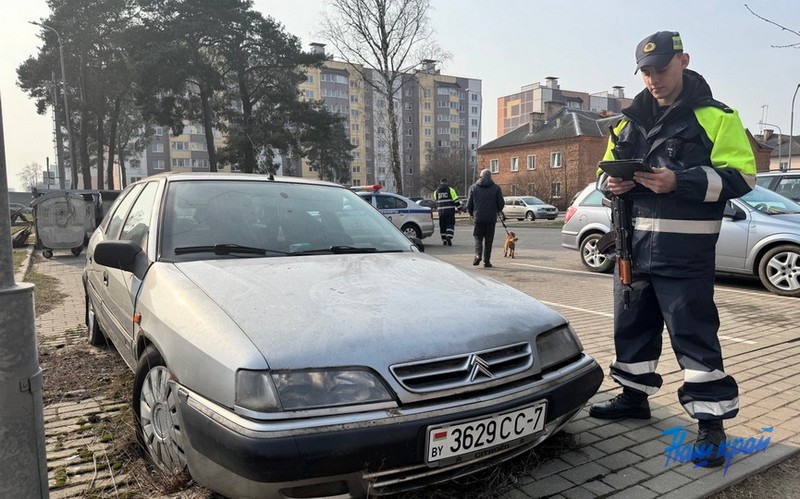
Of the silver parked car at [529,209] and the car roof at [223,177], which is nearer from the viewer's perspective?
the car roof at [223,177]

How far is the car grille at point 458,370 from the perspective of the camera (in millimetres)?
2045

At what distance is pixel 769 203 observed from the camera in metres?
7.87

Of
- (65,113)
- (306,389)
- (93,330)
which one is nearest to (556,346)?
(306,389)

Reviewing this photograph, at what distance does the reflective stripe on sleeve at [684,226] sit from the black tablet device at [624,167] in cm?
27

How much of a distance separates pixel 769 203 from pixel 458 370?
7.80 metres

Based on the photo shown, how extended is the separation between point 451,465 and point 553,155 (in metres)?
51.5

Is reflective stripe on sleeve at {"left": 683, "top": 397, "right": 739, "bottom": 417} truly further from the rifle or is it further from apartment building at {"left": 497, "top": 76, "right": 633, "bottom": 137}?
apartment building at {"left": 497, "top": 76, "right": 633, "bottom": 137}

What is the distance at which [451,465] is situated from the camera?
206cm

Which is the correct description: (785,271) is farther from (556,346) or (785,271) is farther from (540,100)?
(540,100)

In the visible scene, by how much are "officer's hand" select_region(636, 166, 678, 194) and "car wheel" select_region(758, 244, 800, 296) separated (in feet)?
19.7

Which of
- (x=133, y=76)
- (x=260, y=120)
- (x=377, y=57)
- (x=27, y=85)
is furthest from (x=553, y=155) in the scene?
(x=27, y=85)

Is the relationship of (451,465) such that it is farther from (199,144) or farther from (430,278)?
(199,144)

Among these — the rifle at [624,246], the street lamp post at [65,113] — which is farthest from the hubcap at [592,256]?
the street lamp post at [65,113]

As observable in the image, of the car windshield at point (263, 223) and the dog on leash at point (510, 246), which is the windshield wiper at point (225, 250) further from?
the dog on leash at point (510, 246)
